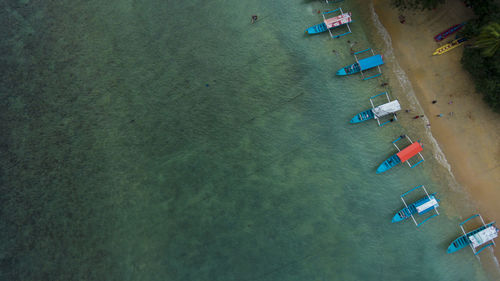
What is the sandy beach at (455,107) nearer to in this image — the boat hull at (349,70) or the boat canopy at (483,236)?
the boat canopy at (483,236)

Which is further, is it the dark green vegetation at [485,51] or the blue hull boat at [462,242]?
the blue hull boat at [462,242]

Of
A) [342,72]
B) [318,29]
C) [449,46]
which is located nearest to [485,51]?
[449,46]

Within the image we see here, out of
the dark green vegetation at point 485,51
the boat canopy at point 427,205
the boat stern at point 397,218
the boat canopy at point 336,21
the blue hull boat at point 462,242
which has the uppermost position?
the boat canopy at point 336,21

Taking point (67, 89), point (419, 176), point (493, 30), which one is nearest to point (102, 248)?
point (67, 89)

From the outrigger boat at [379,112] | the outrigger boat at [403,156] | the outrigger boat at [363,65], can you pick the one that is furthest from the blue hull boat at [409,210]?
the outrigger boat at [363,65]

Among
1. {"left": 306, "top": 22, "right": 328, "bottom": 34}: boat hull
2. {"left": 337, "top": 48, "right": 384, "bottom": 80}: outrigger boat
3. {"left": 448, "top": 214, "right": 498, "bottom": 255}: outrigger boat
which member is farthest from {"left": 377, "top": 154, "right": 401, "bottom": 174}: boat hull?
{"left": 306, "top": 22, "right": 328, "bottom": 34}: boat hull

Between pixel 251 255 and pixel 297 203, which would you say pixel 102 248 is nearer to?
pixel 251 255

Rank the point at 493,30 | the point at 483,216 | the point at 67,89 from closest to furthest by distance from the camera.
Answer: the point at 493,30 < the point at 483,216 < the point at 67,89
